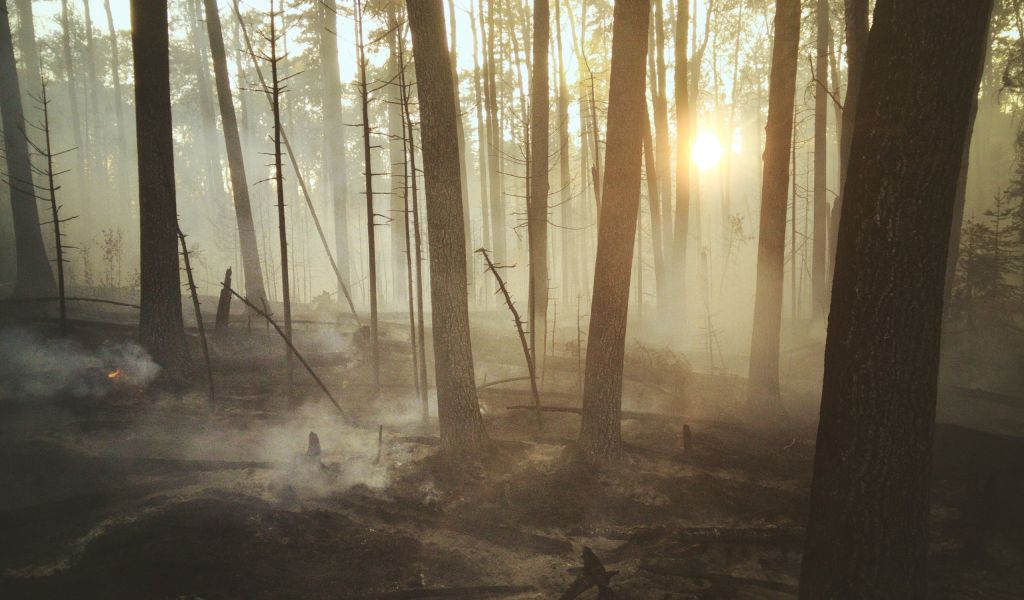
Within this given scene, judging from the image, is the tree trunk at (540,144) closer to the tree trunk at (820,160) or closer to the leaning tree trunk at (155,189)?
the leaning tree trunk at (155,189)

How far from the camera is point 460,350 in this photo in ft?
23.5

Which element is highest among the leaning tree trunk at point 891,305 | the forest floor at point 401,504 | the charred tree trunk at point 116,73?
the charred tree trunk at point 116,73

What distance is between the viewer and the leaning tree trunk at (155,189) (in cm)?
947

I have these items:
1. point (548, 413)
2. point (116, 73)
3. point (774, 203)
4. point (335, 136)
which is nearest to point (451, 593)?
point (548, 413)

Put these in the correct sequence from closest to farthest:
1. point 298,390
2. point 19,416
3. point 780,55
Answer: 1. point 19,416
2. point 780,55
3. point 298,390

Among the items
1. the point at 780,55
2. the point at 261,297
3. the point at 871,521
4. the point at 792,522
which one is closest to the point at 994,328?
the point at 780,55

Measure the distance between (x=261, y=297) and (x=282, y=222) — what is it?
4.64 meters

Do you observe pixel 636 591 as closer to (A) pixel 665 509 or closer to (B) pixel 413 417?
(A) pixel 665 509

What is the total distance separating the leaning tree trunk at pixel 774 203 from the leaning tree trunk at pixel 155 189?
37.5 feet

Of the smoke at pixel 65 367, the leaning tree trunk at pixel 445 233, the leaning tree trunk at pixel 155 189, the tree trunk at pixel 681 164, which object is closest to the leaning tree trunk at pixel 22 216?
the smoke at pixel 65 367

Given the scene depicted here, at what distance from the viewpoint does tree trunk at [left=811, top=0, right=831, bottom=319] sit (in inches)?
585

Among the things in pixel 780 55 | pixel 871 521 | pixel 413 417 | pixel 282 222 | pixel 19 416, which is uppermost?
pixel 780 55

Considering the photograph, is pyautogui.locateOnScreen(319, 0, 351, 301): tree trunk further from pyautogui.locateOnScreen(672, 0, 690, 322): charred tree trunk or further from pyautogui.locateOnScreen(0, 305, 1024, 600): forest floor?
pyautogui.locateOnScreen(672, 0, 690, 322): charred tree trunk

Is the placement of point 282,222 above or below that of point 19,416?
above
